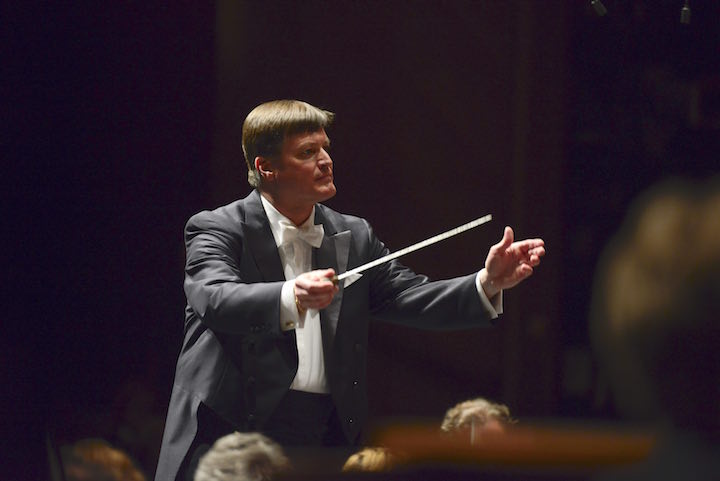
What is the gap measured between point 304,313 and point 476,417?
882 mm

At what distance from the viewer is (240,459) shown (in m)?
2.07

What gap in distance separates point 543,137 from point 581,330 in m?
0.54

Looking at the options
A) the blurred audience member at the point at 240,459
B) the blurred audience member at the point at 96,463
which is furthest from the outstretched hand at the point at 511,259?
the blurred audience member at the point at 96,463

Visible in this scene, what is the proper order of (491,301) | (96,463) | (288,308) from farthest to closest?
(96,463), (491,301), (288,308)

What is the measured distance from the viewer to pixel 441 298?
2311 millimetres

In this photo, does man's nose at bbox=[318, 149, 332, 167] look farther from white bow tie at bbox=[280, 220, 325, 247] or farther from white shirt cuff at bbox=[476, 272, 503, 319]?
white shirt cuff at bbox=[476, 272, 503, 319]

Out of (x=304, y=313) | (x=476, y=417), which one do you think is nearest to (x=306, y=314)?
(x=304, y=313)

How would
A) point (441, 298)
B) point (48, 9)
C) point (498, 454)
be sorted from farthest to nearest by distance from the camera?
point (48, 9)
point (441, 298)
point (498, 454)

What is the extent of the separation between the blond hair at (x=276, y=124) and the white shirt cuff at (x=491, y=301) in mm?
505

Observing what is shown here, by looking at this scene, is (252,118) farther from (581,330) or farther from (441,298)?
(581,330)

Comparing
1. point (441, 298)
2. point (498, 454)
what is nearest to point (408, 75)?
point (441, 298)

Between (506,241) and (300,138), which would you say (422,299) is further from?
(300,138)

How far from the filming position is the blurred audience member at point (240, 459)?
1.92 m

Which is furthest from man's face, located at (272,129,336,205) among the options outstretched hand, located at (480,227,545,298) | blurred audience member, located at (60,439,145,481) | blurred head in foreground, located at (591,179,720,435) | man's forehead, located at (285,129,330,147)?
blurred head in foreground, located at (591,179,720,435)
